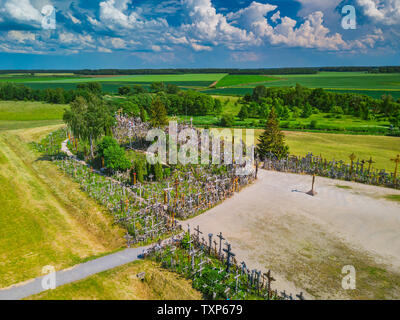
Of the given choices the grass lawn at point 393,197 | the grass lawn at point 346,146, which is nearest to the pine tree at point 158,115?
the grass lawn at point 346,146

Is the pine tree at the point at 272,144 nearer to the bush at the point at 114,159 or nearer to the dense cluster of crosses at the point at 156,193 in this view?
the dense cluster of crosses at the point at 156,193

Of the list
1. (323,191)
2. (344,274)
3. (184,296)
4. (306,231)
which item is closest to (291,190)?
(323,191)

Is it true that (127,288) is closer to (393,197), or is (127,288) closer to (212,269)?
(212,269)

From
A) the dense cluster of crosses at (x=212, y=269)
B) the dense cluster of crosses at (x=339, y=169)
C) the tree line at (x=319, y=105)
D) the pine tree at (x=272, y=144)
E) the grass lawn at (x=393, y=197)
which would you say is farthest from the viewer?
the tree line at (x=319, y=105)

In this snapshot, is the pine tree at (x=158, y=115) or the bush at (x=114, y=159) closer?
the bush at (x=114, y=159)

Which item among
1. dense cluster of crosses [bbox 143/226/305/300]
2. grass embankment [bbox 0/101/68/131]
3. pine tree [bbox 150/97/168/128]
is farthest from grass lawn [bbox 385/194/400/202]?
grass embankment [bbox 0/101/68/131]
